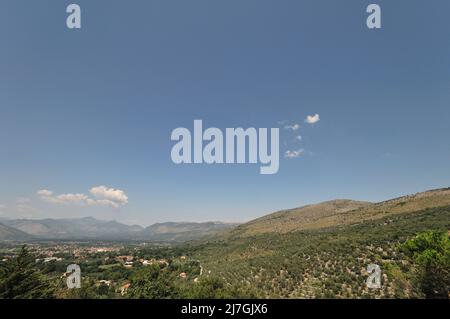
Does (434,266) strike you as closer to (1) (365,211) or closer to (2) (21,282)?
(2) (21,282)

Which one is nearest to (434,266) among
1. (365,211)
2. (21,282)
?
(21,282)

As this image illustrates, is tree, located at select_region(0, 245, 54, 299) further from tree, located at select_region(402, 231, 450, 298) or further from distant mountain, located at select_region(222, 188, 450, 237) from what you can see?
distant mountain, located at select_region(222, 188, 450, 237)

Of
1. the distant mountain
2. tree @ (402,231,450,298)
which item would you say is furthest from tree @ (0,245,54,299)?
the distant mountain
